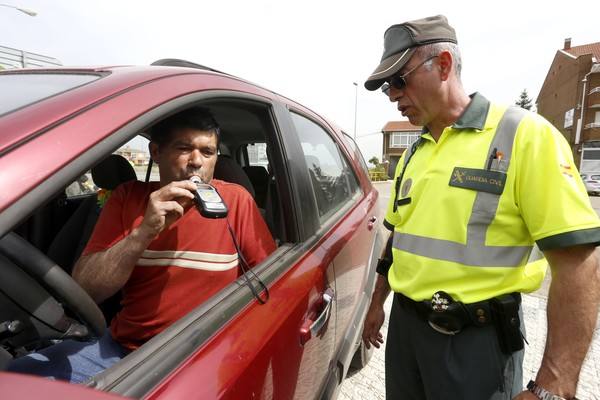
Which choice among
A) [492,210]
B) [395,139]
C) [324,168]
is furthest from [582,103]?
[492,210]

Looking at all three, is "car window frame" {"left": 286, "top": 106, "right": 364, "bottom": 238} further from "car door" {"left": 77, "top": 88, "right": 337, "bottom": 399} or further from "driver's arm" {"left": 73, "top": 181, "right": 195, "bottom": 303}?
"driver's arm" {"left": 73, "top": 181, "right": 195, "bottom": 303}

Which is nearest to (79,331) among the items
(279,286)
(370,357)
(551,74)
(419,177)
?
(279,286)

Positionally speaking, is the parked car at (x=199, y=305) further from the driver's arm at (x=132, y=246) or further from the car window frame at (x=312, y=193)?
the driver's arm at (x=132, y=246)

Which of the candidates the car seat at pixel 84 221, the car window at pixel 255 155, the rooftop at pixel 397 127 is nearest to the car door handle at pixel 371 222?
the car window at pixel 255 155

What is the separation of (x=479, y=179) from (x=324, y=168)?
1.10 m

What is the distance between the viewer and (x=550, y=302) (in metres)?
1.12

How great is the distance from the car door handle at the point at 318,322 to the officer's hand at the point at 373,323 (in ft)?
1.22

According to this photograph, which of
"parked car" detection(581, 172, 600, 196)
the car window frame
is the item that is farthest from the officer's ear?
"parked car" detection(581, 172, 600, 196)

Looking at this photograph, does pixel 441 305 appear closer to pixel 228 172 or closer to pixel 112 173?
pixel 228 172

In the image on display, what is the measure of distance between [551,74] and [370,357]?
4921cm

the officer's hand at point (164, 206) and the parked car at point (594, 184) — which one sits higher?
the officer's hand at point (164, 206)

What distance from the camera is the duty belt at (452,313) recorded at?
1.28 meters

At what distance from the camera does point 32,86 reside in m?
1.01

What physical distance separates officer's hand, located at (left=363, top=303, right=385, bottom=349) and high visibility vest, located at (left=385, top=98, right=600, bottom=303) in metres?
0.45
